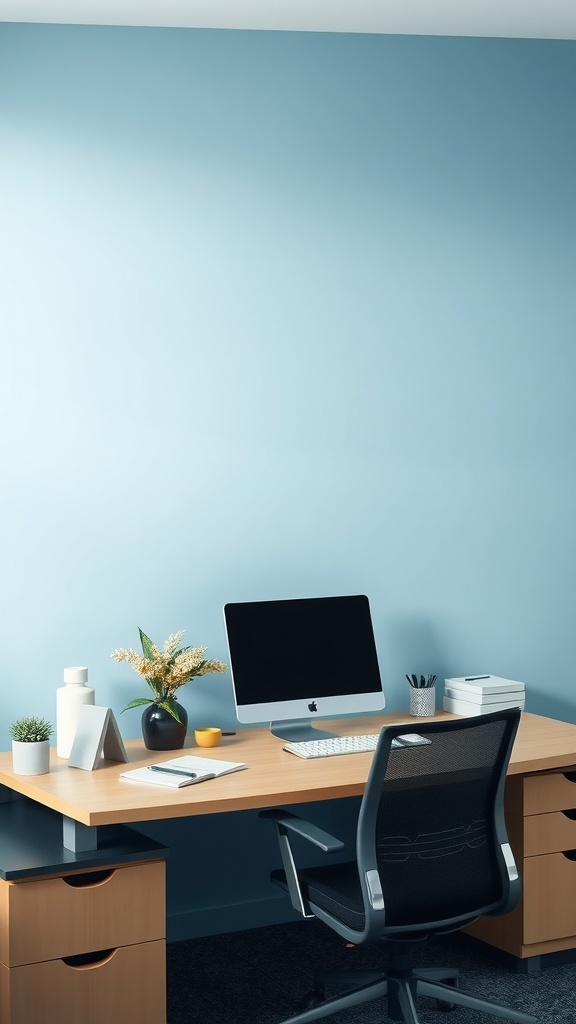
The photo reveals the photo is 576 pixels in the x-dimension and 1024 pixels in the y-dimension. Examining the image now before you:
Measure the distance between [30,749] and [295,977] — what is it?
3.71 feet

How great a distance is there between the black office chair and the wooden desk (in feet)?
0.40

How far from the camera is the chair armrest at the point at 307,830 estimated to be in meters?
2.60

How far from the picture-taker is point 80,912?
2.62 meters

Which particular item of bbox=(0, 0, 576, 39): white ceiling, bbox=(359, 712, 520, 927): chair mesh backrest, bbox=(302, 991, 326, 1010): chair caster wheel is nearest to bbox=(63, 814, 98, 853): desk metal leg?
bbox=(359, 712, 520, 927): chair mesh backrest

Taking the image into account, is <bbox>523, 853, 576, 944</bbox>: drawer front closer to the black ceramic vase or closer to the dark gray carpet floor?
the dark gray carpet floor

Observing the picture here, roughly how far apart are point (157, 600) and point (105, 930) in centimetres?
116

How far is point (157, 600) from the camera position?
11.6 feet

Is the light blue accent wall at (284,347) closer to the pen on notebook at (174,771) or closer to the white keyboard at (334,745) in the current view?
the white keyboard at (334,745)

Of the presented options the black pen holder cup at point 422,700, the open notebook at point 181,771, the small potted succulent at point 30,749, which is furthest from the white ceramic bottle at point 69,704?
the black pen holder cup at point 422,700

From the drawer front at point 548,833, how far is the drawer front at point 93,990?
123cm

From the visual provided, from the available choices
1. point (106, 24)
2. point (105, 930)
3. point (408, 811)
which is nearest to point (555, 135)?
point (106, 24)

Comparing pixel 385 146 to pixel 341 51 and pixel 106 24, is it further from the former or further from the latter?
pixel 106 24

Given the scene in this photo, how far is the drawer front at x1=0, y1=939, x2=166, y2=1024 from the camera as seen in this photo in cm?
256

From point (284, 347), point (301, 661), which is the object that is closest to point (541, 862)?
point (301, 661)
